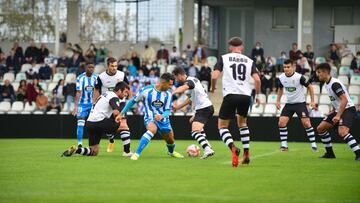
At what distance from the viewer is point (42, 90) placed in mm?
31219

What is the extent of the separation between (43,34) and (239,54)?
91.8 feet

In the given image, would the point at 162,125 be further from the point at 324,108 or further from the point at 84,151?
the point at 324,108

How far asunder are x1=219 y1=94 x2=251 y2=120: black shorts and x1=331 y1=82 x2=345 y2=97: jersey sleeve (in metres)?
2.40

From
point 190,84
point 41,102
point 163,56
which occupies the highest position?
point 163,56

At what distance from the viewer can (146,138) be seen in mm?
14875

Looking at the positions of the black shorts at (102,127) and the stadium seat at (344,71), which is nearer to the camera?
the black shorts at (102,127)

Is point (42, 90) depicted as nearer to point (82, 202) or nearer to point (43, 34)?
point (43, 34)

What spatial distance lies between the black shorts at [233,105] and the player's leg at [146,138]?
1.91 metres

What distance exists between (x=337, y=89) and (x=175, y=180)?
17.1ft

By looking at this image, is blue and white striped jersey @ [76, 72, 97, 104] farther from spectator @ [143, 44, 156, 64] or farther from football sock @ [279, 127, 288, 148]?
spectator @ [143, 44, 156, 64]

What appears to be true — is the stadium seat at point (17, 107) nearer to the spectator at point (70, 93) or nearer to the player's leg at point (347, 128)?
the spectator at point (70, 93)

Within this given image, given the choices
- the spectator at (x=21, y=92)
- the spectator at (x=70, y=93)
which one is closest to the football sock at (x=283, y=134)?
the spectator at (x=70, y=93)

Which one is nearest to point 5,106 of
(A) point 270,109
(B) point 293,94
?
(A) point 270,109

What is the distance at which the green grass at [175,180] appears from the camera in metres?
9.48
